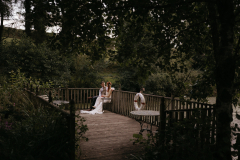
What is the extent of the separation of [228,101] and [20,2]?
52.5ft

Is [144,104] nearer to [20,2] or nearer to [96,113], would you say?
[96,113]

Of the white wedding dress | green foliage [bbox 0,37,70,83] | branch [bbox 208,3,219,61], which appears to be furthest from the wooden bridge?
green foliage [bbox 0,37,70,83]

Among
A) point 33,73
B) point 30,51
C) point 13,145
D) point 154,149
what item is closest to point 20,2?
point 30,51

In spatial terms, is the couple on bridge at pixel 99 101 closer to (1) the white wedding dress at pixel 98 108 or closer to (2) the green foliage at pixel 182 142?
(1) the white wedding dress at pixel 98 108

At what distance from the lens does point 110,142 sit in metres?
5.25

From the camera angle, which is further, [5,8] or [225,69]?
[5,8]

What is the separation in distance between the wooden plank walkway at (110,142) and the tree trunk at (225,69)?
1797 millimetres

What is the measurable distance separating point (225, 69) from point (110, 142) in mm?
3446

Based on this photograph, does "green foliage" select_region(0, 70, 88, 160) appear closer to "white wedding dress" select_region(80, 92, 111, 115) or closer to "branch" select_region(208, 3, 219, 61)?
"branch" select_region(208, 3, 219, 61)

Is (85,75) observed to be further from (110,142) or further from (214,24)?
(214,24)

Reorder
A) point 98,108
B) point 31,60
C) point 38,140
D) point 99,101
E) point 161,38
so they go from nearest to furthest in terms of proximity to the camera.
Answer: point 38,140 < point 161,38 < point 98,108 < point 99,101 < point 31,60

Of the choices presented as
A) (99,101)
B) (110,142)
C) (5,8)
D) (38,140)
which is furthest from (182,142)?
(5,8)

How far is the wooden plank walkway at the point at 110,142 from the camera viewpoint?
4.39 meters

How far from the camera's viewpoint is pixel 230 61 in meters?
2.81
